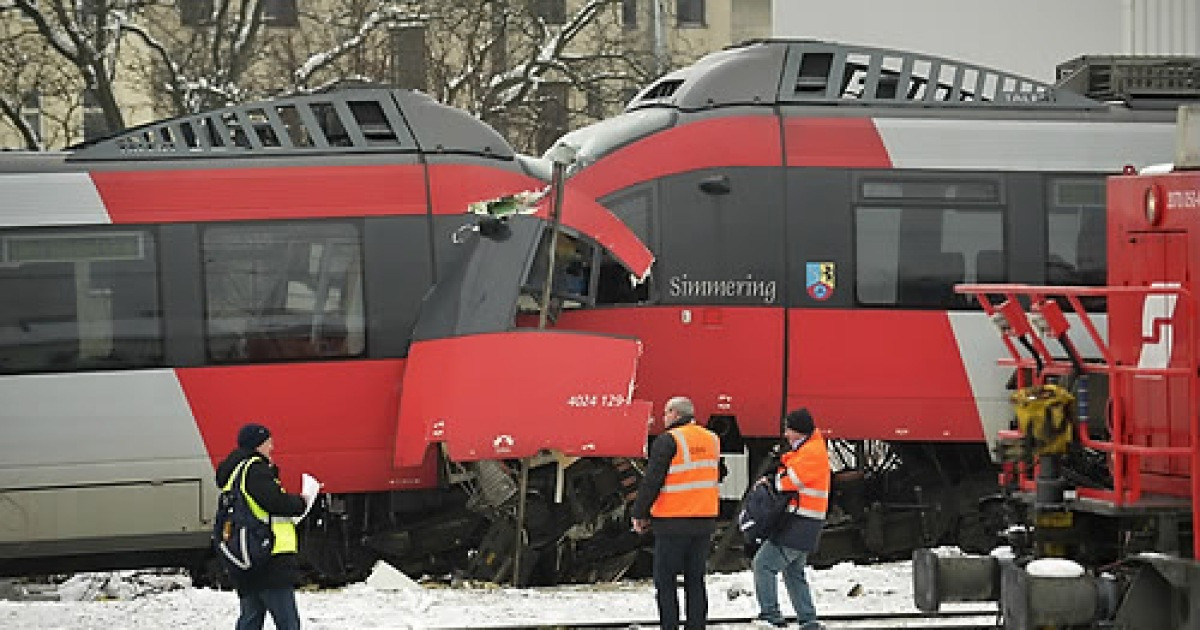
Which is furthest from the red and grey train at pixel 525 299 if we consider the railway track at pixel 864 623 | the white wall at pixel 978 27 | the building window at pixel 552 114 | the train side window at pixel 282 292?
the building window at pixel 552 114

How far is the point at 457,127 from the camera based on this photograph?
55.9 feet

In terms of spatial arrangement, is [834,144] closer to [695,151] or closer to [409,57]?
[695,151]

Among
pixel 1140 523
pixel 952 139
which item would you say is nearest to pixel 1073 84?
pixel 952 139

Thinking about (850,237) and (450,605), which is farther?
(850,237)

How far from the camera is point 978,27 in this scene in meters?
30.4

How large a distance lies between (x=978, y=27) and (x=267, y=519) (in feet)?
65.5

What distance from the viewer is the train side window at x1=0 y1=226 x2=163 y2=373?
16047mm

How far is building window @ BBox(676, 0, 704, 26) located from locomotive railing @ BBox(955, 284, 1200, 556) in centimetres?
3830

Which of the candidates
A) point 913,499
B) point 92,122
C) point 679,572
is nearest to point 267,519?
point 679,572

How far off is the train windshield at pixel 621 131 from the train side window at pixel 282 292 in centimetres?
204

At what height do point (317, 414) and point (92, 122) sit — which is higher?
point (92, 122)

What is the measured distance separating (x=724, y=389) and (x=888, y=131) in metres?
2.42

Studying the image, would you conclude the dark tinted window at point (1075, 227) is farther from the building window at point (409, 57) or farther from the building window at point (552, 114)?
the building window at point (409, 57)

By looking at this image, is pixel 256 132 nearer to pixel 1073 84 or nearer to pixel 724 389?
pixel 724 389
